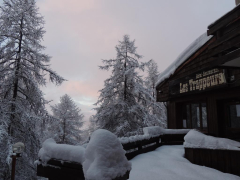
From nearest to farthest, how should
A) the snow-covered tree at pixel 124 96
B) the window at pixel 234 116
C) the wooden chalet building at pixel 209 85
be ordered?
1. the wooden chalet building at pixel 209 85
2. the window at pixel 234 116
3. the snow-covered tree at pixel 124 96

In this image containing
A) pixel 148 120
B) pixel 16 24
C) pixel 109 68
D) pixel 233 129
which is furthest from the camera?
pixel 109 68

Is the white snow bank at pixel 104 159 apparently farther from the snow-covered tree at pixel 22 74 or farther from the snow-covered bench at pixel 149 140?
the snow-covered tree at pixel 22 74

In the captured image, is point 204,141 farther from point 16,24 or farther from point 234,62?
point 16,24

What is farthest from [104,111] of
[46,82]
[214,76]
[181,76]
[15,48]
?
[214,76]

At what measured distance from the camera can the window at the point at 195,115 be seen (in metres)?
11.1

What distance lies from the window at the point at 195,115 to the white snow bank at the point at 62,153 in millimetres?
10467

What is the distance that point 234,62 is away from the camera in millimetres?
6531

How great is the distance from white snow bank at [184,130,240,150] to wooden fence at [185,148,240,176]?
14 cm

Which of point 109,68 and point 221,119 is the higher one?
point 109,68

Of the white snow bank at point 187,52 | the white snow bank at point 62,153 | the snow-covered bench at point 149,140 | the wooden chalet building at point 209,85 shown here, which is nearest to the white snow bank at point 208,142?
the snow-covered bench at point 149,140

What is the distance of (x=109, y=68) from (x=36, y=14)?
7.74m

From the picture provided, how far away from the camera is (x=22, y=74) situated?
1061 centimetres

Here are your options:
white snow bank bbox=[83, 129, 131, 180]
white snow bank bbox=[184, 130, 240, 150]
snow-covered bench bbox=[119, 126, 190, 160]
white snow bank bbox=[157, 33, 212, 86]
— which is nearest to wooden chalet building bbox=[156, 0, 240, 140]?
white snow bank bbox=[157, 33, 212, 86]

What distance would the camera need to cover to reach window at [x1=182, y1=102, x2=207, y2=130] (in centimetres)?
1115
